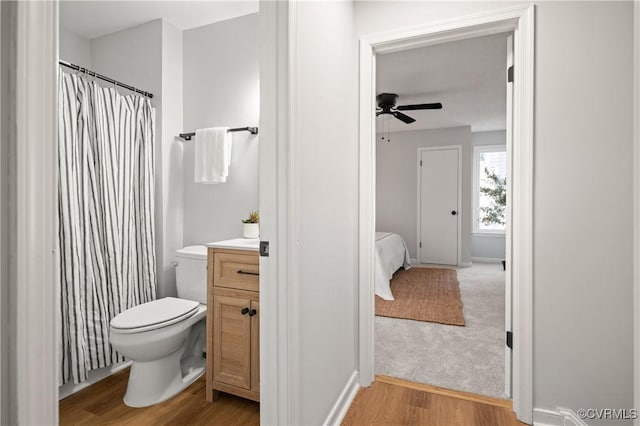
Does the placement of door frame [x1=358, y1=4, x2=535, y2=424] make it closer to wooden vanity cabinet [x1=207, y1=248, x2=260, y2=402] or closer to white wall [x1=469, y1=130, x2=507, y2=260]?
wooden vanity cabinet [x1=207, y1=248, x2=260, y2=402]

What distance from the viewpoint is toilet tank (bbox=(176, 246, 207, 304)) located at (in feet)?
7.02

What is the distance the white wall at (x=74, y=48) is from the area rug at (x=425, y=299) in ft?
10.9

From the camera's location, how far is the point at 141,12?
2342 millimetres

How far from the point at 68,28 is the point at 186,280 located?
2.11m

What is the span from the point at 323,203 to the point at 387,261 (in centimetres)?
295

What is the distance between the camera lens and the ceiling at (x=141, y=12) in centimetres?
224

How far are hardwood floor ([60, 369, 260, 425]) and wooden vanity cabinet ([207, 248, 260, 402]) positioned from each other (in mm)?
91

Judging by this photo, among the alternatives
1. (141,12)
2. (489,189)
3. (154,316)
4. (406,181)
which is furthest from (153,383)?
(489,189)

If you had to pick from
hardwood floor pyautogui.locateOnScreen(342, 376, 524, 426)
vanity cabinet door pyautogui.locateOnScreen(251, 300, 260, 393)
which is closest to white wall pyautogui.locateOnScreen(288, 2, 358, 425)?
hardwood floor pyautogui.locateOnScreen(342, 376, 524, 426)

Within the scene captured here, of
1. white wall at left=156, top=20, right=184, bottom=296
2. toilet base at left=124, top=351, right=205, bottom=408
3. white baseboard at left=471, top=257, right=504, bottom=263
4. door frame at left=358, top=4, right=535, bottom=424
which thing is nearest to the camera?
door frame at left=358, top=4, right=535, bottom=424

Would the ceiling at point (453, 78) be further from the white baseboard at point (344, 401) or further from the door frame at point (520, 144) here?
the white baseboard at point (344, 401)

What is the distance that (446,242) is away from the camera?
6.00 meters

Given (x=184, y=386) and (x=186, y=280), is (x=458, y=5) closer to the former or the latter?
(x=186, y=280)

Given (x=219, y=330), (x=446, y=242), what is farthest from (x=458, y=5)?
(x=446, y=242)
